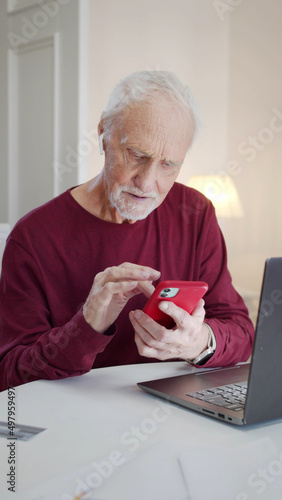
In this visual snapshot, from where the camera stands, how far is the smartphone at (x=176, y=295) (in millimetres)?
890

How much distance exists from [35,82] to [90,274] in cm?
167

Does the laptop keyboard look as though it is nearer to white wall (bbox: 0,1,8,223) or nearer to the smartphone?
the smartphone

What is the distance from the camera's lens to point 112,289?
981 millimetres

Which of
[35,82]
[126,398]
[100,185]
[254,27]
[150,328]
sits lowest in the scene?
[126,398]

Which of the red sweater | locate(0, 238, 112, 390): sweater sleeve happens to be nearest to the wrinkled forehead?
the red sweater

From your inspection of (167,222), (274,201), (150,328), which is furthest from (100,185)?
(274,201)

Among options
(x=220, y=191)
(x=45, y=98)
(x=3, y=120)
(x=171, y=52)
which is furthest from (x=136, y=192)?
(x=171, y=52)

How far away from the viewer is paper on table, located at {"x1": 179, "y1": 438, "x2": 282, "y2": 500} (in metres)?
0.68

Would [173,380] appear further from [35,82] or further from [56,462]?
[35,82]

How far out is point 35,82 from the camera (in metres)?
2.74

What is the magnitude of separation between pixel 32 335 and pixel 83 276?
8.4 inches

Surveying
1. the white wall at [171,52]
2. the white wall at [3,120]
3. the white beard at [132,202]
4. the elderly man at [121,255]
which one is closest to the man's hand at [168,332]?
the elderly man at [121,255]

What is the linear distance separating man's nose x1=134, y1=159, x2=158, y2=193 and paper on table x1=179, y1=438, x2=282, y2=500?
25.5 inches

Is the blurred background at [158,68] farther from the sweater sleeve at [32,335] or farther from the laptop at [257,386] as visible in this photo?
the laptop at [257,386]
